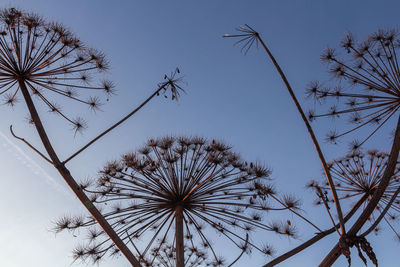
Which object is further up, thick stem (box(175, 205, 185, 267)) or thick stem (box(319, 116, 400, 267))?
thick stem (box(175, 205, 185, 267))

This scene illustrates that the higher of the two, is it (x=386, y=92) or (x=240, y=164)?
(x=240, y=164)

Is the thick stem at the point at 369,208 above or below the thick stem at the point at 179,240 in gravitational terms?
below

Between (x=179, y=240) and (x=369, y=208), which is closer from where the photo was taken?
(x=369, y=208)

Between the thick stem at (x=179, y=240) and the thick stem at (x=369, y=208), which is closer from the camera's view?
the thick stem at (x=369, y=208)

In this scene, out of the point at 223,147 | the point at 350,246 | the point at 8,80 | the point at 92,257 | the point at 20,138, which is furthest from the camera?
the point at 223,147

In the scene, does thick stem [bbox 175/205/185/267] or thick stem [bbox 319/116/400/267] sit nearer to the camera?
thick stem [bbox 319/116/400/267]

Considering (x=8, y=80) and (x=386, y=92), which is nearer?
(x=8, y=80)

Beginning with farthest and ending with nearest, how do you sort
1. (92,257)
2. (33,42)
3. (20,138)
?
(92,257) → (33,42) → (20,138)

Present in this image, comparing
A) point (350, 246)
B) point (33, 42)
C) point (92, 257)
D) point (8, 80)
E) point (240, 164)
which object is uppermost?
point (33, 42)

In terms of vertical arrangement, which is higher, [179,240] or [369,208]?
[179,240]

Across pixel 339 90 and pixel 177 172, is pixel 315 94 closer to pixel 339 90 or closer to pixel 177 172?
pixel 339 90

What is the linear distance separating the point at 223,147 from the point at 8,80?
20.1 feet

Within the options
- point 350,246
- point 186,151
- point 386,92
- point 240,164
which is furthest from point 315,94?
point 350,246

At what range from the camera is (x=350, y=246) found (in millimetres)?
5254
